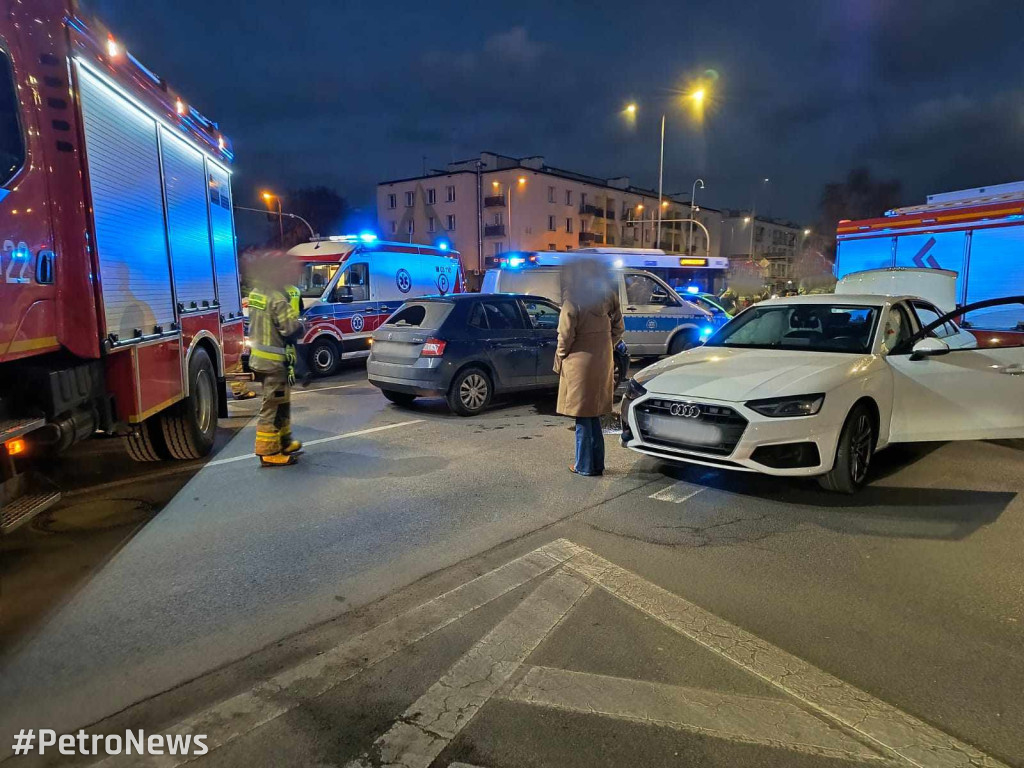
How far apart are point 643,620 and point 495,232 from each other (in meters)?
58.7

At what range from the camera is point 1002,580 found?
12.0 ft

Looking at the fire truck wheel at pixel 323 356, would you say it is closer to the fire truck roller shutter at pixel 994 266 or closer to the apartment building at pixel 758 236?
the fire truck roller shutter at pixel 994 266

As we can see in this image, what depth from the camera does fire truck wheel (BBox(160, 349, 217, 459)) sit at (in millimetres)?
6102

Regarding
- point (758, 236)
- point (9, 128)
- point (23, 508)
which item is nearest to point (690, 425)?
point (23, 508)

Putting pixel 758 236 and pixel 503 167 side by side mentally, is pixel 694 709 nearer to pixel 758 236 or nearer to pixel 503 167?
pixel 503 167

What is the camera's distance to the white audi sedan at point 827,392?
4715 mm

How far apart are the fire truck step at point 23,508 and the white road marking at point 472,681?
2.47 metres

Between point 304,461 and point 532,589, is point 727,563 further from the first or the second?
A: point 304,461

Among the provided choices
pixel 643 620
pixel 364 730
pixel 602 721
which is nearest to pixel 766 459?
pixel 643 620

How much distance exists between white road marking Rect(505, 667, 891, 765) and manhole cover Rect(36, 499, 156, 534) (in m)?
3.51

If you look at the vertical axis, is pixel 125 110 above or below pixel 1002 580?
above

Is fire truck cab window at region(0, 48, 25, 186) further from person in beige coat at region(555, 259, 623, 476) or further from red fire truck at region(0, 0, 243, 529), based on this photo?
person in beige coat at region(555, 259, 623, 476)

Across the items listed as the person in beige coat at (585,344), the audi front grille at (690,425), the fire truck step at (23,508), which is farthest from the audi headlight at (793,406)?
the fire truck step at (23,508)

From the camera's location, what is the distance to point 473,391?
8312mm
